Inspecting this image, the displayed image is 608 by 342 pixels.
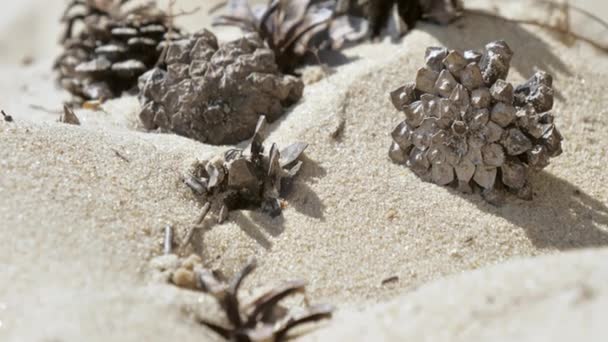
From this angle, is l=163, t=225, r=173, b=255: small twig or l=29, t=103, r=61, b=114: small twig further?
l=29, t=103, r=61, b=114: small twig

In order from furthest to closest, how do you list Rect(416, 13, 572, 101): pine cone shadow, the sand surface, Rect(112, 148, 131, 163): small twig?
1. Rect(416, 13, 572, 101): pine cone shadow
2. Rect(112, 148, 131, 163): small twig
3. the sand surface

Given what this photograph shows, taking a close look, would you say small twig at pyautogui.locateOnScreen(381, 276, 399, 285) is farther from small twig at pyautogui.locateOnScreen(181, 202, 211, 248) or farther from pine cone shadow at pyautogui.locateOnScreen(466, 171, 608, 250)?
small twig at pyautogui.locateOnScreen(181, 202, 211, 248)

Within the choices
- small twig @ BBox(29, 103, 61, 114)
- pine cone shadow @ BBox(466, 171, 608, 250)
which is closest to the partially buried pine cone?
pine cone shadow @ BBox(466, 171, 608, 250)

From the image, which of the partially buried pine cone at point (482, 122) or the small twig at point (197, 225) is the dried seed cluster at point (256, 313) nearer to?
the small twig at point (197, 225)

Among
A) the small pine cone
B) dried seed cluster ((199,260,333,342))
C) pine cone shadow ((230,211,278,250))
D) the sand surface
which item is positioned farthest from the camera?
the small pine cone

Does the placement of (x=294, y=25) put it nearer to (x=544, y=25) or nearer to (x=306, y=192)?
(x=306, y=192)

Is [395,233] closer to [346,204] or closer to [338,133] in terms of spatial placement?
[346,204]

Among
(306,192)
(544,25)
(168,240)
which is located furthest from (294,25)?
(168,240)
